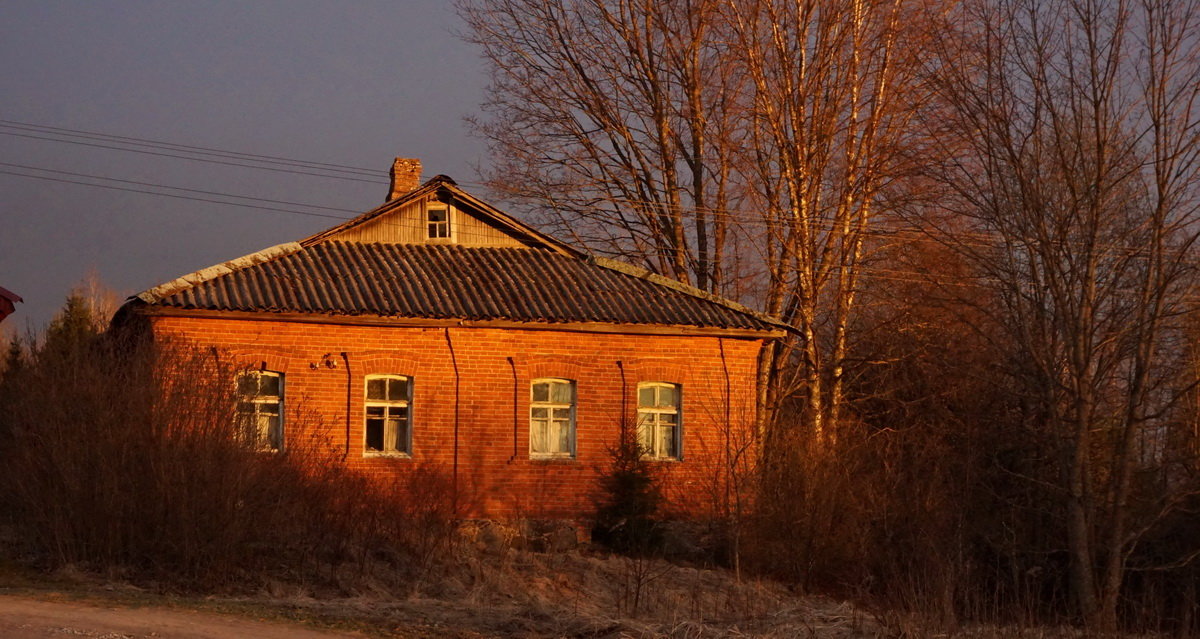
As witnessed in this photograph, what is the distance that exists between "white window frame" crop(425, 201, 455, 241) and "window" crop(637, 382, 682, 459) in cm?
464

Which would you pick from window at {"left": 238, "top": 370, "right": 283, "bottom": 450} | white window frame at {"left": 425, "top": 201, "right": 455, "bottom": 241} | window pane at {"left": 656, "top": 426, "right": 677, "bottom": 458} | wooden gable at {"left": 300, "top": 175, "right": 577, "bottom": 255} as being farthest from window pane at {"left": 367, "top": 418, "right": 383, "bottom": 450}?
window pane at {"left": 656, "top": 426, "right": 677, "bottom": 458}

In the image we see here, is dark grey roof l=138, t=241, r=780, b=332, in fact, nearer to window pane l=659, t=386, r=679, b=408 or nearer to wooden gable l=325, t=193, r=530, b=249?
wooden gable l=325, t=193, r=530, b=249

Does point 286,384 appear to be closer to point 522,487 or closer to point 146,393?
point 522,487

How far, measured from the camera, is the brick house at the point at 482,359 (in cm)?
1942

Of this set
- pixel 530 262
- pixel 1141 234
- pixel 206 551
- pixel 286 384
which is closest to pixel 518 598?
pixel 206 551

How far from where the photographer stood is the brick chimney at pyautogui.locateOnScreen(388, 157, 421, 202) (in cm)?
2500

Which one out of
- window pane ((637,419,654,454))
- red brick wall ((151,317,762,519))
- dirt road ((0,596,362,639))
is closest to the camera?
dirt road ((0,596,362,639))

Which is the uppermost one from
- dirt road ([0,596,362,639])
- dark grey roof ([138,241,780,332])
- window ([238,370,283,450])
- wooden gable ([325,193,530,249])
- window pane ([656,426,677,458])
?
wooden gable ([325,193,530,249])

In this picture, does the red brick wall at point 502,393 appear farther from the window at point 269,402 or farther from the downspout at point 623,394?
the window at point 269,402

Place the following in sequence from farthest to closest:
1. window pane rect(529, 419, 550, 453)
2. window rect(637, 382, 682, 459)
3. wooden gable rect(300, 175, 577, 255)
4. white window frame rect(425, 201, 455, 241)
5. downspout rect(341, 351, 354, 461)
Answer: white window frame rect(425, 201, 455, 241)
wooden gable rect(300, 175, 577, 255)
window rect(637, 382, 682, 459)
window pane rect(529, 419, 550, 453)
downspout rect(341, 351, 354, 461)

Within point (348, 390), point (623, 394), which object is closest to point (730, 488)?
point (623, 394)

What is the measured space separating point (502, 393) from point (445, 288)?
6.56ft

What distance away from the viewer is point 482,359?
20328 mm

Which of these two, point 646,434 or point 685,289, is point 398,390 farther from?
point 685,289
